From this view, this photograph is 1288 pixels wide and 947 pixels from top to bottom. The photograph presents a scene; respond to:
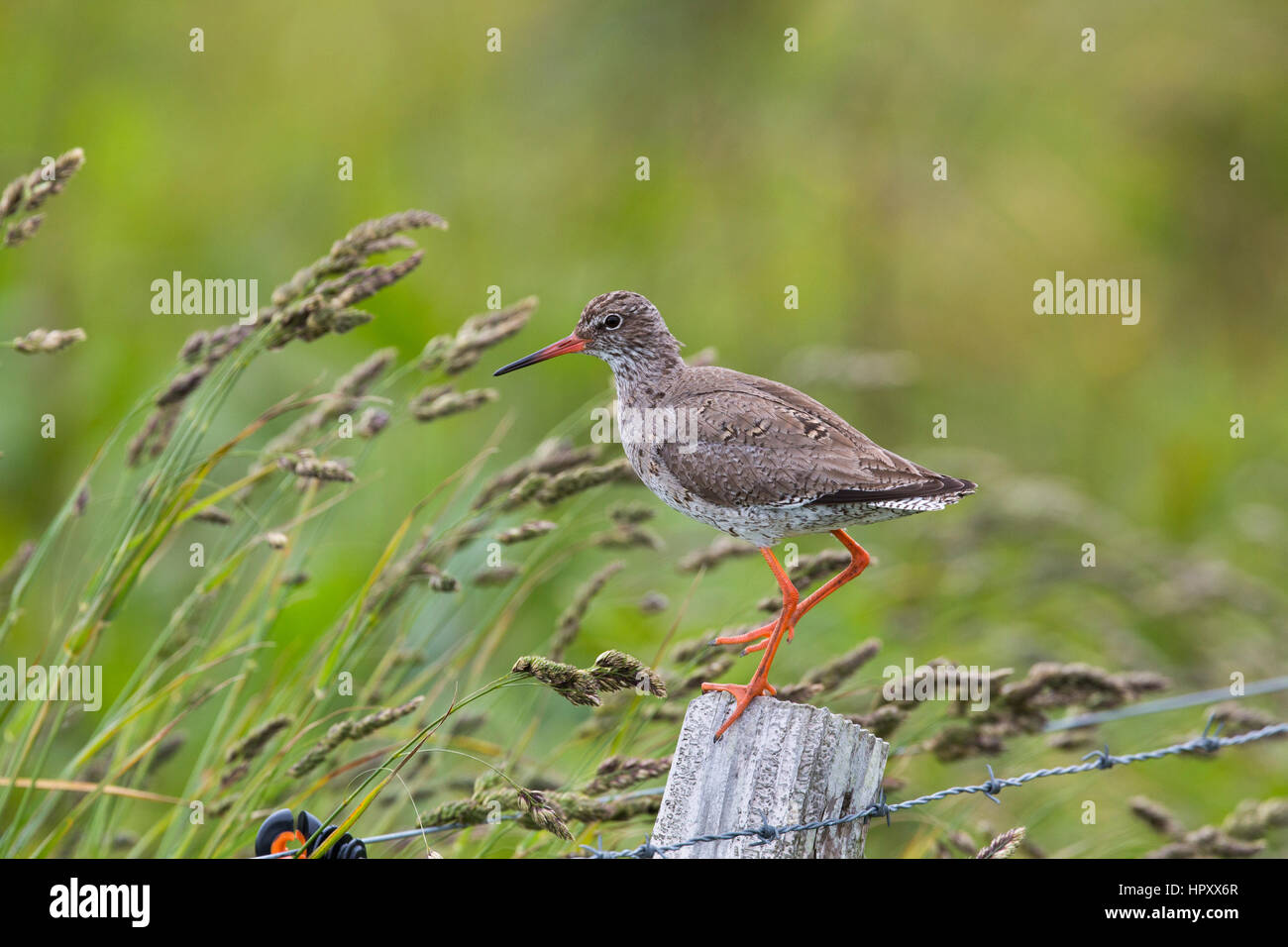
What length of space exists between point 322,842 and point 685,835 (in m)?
0.86

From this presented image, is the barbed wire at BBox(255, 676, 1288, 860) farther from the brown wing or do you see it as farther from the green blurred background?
the green blurred background

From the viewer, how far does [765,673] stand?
104 inches

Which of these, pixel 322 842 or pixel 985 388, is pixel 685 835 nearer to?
pixel 322 842

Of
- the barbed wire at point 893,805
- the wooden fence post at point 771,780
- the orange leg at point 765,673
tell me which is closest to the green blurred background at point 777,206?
the barbed wire at point 893,805

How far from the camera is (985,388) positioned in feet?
28.8

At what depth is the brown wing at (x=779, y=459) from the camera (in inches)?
111

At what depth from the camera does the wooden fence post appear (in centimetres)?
235

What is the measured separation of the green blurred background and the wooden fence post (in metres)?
3.76

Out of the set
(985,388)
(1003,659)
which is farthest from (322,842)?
(985,388)

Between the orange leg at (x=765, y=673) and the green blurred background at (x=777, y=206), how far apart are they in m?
3.23

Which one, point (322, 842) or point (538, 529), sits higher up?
point (538, 529)

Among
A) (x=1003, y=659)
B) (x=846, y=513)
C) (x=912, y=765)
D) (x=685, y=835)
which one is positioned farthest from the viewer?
(x=1003, y=659)

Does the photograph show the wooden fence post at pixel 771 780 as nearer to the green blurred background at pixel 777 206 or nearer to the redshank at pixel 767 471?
the redshank at pixel 767 471

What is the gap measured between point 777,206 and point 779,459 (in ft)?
20.3
